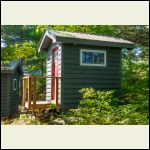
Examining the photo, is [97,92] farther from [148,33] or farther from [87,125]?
[148,33]

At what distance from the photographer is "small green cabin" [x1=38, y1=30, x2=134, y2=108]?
31.3ft

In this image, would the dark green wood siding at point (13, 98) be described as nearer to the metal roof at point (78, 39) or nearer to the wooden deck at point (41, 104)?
the wooden deck at point (41, 104)

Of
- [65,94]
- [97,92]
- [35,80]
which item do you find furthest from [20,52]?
[97,92]

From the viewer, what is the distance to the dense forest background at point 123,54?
29.7 feet

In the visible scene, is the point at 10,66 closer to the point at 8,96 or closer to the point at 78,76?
the point at 8,96

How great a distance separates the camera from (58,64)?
9.76 meters

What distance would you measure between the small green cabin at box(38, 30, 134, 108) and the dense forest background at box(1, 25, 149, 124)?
0.17 m

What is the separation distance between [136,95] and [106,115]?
3.03 feet

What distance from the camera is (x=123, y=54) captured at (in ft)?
32.8

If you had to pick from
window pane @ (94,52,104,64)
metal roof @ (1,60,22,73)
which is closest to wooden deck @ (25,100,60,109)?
metal roof @ (1,60,22,73)

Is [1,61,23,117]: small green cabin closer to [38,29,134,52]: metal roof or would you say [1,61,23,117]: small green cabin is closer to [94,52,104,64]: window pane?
[38,29,134,52]: metal roof

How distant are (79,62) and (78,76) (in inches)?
13.8

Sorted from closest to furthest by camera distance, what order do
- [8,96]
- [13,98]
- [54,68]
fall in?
[54,68] < [8,96] < [13,98]

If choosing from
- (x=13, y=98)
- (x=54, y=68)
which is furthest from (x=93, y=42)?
(x=13, y=98)
